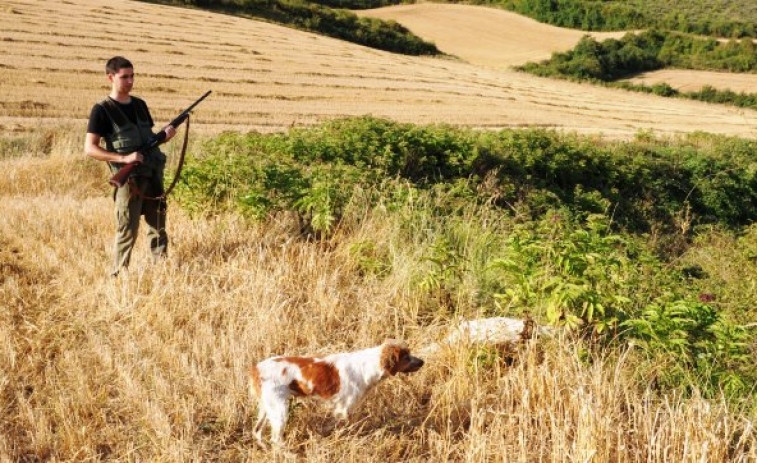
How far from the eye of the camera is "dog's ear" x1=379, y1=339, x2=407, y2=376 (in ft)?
10.5

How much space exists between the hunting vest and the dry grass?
0.79 meters

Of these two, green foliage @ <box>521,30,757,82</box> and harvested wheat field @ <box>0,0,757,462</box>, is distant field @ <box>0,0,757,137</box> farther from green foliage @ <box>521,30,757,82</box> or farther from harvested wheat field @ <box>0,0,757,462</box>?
harvested wheat field @ <box>0,0,757,462</box>

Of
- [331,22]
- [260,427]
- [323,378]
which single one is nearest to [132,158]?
[260,427]

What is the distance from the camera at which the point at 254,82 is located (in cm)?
2667

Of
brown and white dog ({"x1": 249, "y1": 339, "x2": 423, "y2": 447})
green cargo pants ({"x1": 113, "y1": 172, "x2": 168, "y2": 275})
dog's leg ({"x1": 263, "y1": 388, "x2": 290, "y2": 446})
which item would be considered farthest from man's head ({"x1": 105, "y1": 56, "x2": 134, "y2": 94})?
dog's leg ({"x1": 263, "y1": 388, "x2": 290, "y2": 446})

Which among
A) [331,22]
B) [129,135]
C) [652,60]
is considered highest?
[652,60]

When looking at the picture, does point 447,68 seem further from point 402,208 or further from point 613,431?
point 613,431

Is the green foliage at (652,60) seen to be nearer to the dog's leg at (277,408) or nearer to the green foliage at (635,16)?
the green foliage at (635,16)

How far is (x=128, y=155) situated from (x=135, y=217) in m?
0.58

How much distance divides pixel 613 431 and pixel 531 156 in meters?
10.9

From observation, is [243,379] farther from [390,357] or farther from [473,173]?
[473,173]

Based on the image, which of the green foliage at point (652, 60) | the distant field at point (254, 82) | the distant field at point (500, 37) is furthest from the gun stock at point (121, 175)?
the distant field at point (500, 37)

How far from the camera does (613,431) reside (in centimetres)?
313

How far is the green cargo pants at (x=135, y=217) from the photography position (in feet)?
17.5
